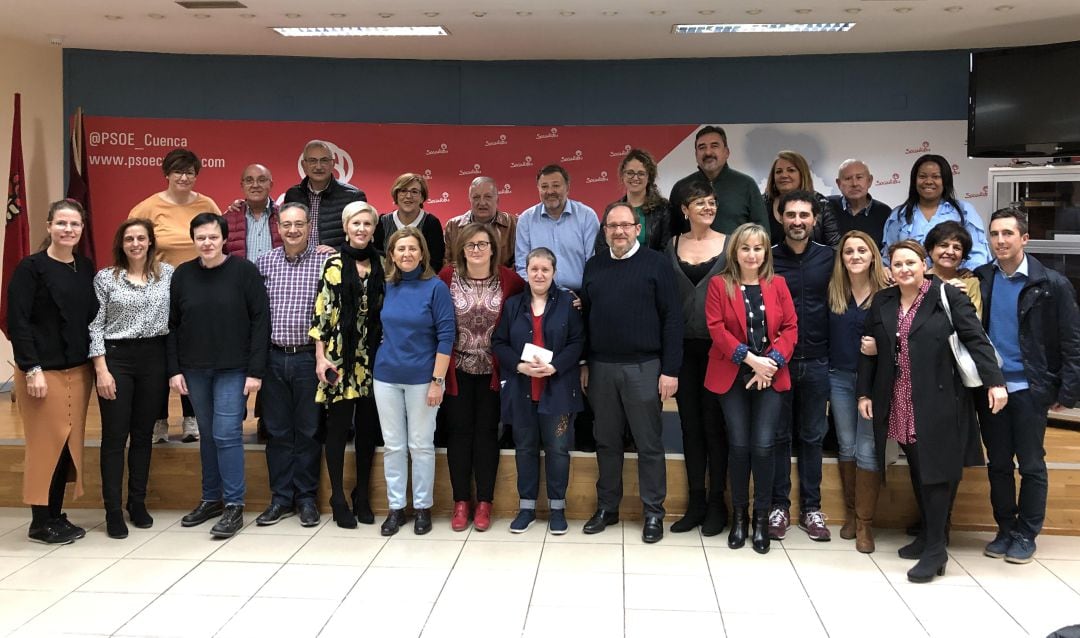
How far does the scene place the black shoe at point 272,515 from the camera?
14.7ft

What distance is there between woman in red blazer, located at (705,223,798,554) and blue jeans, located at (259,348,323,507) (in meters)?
1.97

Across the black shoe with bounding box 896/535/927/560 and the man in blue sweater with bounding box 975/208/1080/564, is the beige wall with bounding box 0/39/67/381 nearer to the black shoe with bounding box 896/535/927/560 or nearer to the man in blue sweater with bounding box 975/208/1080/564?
the black shoe with bounding box 896/535/927/560

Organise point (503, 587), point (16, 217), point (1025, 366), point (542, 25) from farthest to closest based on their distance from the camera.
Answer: point (16, 217) → point (542, 25) → point (1025, 366) → point (503, 587)

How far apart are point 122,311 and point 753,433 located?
3.05 metres

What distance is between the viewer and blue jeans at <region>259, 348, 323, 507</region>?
4.33 meters

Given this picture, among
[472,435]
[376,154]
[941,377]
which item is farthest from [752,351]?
[376,154]

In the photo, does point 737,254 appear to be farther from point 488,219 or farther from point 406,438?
point 406,438

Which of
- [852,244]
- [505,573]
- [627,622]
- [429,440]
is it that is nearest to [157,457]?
[429,440]

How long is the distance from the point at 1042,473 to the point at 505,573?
97.6 inches

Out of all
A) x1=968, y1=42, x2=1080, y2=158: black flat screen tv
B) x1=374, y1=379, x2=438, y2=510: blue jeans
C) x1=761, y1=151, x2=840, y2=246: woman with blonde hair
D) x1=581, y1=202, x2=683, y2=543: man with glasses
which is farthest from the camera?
x1=968, y1=42, x2=1080, y2=158: black flat screen tv

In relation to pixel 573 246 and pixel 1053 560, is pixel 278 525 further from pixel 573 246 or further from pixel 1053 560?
pixel 1053 560

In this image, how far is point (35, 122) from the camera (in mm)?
7531

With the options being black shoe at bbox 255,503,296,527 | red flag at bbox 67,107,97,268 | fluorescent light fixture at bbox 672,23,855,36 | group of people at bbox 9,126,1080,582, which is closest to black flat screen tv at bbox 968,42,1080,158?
fluorescent light fixture at bbox 672,23,855,36

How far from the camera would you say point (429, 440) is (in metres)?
4.34
